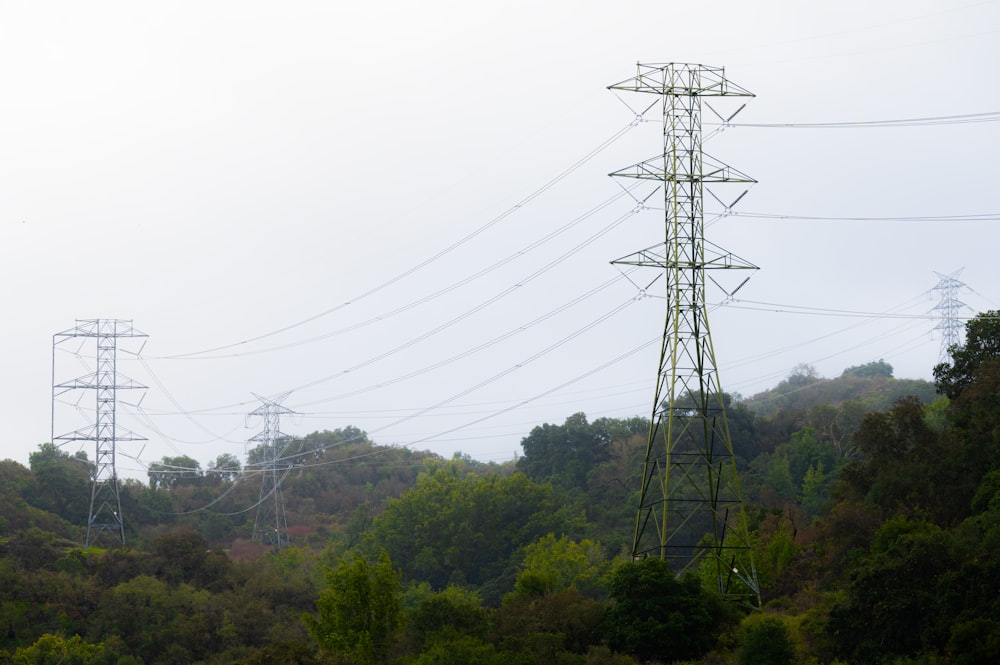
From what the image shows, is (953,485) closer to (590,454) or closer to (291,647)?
(291,647)

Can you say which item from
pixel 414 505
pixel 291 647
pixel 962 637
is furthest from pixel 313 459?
pixel 962 637

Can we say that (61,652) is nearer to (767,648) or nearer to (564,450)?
(767,648)

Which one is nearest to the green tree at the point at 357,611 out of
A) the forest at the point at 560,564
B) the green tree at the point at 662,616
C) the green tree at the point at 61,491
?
the forest at the point at 560,564

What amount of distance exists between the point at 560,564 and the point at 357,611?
48.6ft

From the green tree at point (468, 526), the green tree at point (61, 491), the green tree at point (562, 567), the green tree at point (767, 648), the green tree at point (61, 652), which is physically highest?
the green tree at point (61, 491)

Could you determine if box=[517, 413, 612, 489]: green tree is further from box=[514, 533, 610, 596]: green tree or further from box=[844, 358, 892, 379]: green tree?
box=[844, 358, 892, 379]: green tree

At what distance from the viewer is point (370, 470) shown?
11038 cm

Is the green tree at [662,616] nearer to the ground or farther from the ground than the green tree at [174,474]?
nearer to the ground

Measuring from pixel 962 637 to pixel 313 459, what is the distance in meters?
92.7

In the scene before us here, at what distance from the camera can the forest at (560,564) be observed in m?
31.4

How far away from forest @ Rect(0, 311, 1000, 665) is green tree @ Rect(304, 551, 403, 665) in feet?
0.26

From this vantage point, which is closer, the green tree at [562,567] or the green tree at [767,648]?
the green tree at [767,648]

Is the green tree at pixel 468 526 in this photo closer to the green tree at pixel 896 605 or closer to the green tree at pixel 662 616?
the green tree at pixel 662 616

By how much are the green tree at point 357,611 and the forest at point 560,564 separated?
8 cm
